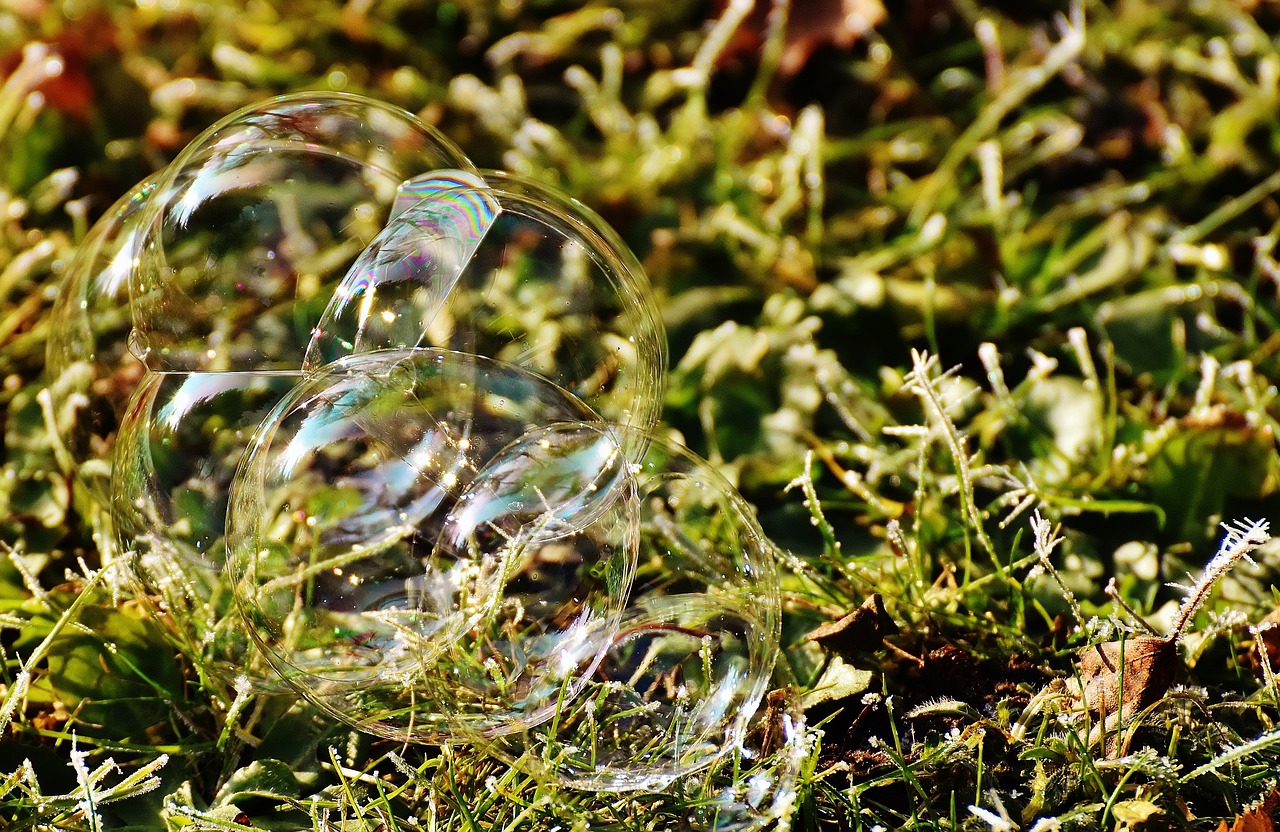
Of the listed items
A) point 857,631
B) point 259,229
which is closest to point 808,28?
point 259,229

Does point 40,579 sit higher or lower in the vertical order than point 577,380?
lower

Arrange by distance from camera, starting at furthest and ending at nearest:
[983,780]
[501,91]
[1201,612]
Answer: [501,91] < [1201,612] < [983,780]

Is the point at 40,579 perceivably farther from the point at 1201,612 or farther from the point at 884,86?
the point at 884,86

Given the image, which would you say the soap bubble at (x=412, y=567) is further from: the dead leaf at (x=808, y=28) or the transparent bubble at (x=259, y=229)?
→ the dead leaf at (x=808, y=28)

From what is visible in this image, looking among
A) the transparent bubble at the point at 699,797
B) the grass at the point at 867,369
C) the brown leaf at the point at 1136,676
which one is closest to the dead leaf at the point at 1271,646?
the grass at the point at 867,369

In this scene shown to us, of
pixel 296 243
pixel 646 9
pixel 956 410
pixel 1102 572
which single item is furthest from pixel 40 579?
pixel 646 9

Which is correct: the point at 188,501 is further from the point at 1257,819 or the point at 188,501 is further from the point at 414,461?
the point at 1257,819
